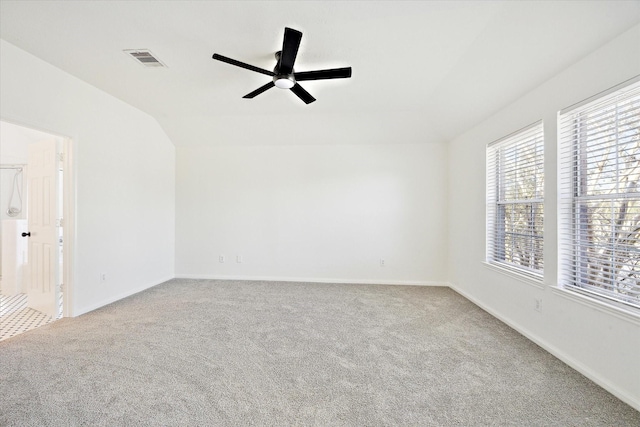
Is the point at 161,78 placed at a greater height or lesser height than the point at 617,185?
greater

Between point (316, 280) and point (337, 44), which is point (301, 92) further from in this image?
point (316, 280)

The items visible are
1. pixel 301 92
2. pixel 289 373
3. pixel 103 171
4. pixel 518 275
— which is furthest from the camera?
pixel 103 171

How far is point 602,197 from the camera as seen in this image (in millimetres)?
2002

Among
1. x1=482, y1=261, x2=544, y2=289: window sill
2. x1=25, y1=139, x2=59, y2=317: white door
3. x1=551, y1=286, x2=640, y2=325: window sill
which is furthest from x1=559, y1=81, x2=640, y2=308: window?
x1=25, y1=139, x2=59, y2=317: white door

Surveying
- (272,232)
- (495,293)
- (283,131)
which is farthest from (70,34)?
(495,293)

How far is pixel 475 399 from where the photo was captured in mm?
1769

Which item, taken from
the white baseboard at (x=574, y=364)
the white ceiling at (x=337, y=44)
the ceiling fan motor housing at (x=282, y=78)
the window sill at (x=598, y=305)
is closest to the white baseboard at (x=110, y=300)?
the white ceiling at (x=337, y=44)

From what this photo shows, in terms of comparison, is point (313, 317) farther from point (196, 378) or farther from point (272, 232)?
point (272, 232)

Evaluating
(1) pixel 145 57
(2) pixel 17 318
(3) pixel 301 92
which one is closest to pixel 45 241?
(2) pixel 17 318

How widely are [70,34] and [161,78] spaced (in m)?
0.83

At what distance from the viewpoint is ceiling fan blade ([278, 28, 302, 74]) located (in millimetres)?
1830

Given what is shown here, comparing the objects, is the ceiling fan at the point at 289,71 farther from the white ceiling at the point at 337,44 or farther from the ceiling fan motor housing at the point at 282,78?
the white ceiling at the point at 337,44

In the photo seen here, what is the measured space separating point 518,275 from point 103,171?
5228 mm

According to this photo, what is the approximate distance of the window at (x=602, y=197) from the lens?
1814mm
